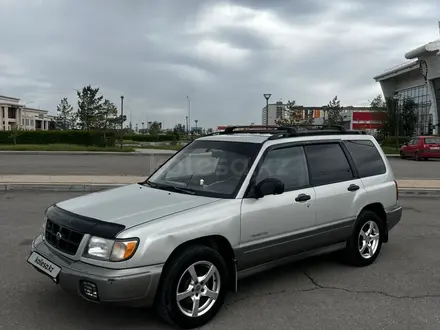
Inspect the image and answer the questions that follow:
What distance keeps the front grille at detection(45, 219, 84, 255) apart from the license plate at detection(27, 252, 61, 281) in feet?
0.47

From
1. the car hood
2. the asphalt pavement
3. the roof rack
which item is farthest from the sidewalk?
the car hood

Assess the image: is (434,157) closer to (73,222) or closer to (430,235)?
(430,235)

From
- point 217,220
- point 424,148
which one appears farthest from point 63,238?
point 424,148

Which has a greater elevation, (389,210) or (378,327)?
(389,210)

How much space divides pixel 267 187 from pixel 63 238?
1875 mm

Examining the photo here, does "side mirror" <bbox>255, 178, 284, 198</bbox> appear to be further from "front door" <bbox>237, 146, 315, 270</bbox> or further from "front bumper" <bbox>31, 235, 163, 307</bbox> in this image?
"front bumper" <bbox>31, 235, 163, 307</bbox>

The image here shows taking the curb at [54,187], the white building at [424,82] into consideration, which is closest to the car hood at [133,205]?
the curb at [54,187]

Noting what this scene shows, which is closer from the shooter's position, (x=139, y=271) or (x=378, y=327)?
(x=139, y=271)

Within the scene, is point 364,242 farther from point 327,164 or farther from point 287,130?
point 287,130

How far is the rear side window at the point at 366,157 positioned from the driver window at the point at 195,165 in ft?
6.17

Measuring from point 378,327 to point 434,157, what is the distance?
1028 inches

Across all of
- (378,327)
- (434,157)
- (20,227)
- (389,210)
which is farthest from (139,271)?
(434,157)

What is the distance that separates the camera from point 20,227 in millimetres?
7250

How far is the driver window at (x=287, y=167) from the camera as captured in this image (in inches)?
177
